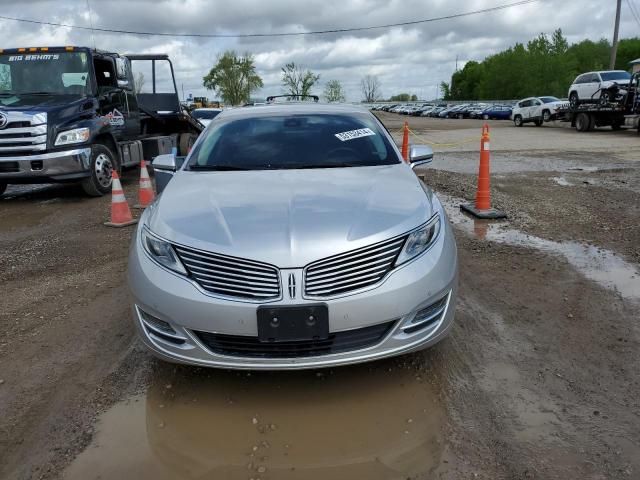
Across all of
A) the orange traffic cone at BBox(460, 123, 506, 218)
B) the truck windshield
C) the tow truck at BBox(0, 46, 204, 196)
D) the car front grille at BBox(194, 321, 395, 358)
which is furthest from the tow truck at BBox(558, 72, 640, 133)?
the car front grille at BBox(194, 321, 395, 358)

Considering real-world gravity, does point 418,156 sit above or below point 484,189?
above

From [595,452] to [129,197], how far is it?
8.75 meters

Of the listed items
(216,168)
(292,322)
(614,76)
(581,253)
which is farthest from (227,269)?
(614,76)

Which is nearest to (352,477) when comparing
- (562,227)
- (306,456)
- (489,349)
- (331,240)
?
(306,456)

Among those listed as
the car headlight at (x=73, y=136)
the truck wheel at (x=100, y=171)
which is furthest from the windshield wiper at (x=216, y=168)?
the truck wheel at (x=100, y=171)

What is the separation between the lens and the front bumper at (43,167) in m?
8.62

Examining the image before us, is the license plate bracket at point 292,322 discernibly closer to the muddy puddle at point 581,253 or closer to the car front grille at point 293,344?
the car front grille at point 293,344

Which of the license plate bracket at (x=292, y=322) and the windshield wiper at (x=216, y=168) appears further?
the windshield wiper at (x=216, y=168)

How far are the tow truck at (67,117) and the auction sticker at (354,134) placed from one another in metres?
6.02

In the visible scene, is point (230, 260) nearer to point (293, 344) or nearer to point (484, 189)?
point (293, 344)

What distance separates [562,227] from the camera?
6.55 meters

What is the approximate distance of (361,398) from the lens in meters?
2.98

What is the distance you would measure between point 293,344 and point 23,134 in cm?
764

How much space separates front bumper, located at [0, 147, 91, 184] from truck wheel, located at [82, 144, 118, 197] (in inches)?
14.9
